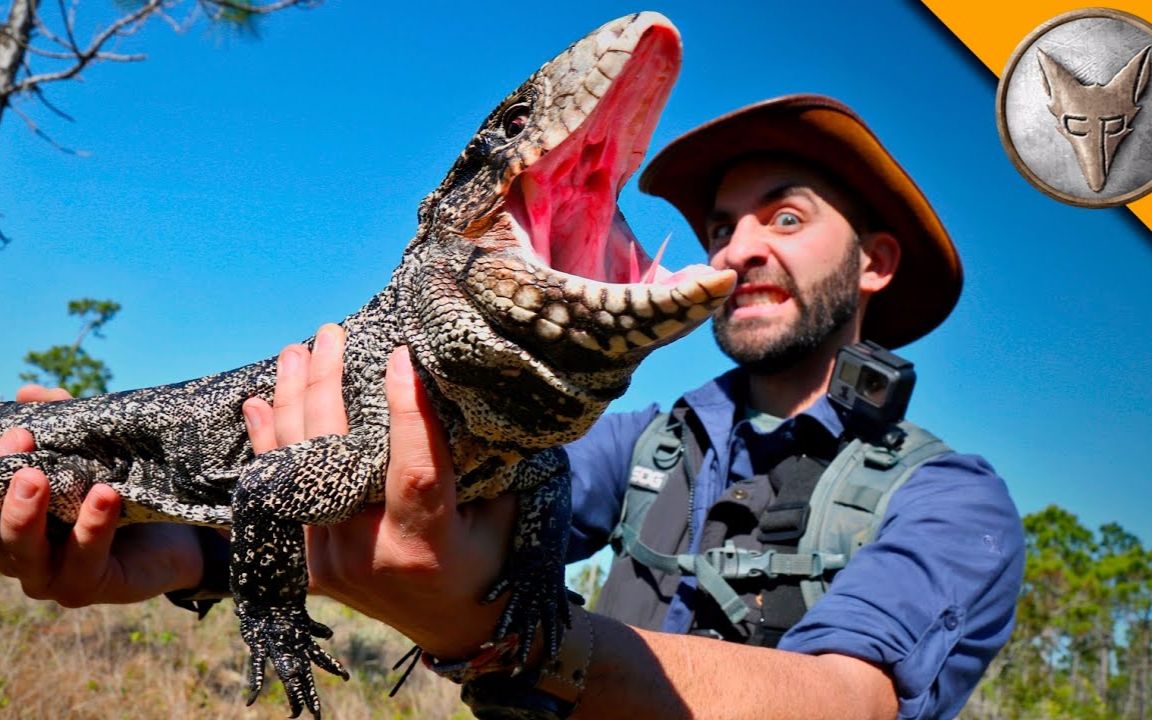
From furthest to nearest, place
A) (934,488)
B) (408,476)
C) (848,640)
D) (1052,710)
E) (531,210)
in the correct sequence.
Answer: (1052,710), (934,488), (848,640), (408,476), (531,210)

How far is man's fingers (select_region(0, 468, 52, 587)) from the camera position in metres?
3.55

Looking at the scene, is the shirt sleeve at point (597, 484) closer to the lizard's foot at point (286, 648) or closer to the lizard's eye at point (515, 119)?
the lizard's foot at point (286, 648)

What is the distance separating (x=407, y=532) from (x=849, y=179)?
3.55 metres

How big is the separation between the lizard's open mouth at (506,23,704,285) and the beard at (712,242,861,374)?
2644 millimetres

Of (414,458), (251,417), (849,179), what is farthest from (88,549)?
(849,179)

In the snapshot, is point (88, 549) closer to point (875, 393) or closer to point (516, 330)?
point (516, 330)

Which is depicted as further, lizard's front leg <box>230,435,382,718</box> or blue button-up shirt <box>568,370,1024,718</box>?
blue button-up shirt <box>568,370,1024,718</box>

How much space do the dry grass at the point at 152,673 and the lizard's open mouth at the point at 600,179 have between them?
5.00 metres

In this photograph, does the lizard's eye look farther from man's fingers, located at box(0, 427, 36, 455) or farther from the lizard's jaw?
man's fingers, located at box(0, 427, 36, 455)

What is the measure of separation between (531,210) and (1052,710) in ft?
30.7

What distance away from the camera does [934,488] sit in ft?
12.6

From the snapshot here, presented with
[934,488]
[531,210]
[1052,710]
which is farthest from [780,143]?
[1052,710]

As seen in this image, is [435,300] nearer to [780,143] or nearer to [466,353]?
[466,353]

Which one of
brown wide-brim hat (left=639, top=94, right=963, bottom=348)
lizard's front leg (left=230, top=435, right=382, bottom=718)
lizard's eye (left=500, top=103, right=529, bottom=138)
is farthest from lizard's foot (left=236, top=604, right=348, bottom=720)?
brown wide-brim hat (left=639, top=94, right=963, bottom=348)
